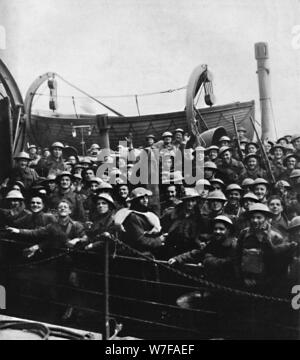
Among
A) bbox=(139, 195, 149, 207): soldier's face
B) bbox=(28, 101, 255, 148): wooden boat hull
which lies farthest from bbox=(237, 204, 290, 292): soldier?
bbox=(28, 101, 255, 148): wooden boat hull

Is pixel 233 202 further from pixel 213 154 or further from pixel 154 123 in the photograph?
pixel 154 123

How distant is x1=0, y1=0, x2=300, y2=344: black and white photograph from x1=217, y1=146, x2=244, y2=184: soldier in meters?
0.02

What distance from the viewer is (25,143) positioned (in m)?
5.82

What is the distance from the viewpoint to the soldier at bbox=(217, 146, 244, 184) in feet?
16.0

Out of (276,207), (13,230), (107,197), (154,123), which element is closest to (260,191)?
(276,207)

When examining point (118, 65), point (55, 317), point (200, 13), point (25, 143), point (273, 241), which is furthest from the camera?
point (25, 143)

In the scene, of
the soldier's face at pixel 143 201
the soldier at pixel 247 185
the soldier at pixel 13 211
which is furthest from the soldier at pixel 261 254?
the soldier at pixel 13 211

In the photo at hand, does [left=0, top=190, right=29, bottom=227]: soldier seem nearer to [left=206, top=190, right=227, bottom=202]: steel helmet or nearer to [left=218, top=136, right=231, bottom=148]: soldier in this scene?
[left=206, top=190, right=227, bottom=202]: steel helmet

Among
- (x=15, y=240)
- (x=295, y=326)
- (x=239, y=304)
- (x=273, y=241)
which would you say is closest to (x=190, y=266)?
(x=239, y=304)

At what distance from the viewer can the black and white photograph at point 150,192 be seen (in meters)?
3.59

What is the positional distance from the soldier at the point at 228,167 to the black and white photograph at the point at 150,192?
0.05 feet
